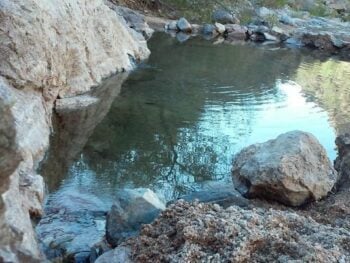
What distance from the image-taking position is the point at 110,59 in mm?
11773

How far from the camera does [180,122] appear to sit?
8.84 meters

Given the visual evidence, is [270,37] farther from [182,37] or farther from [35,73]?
[35,73]

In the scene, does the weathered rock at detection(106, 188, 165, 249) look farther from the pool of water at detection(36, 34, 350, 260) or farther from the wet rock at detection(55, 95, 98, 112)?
the wet rock at detection(55, 95, 98, 112)

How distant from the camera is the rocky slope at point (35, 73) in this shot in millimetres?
3297

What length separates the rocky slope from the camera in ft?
10.8

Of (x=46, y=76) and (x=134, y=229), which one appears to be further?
(x=46, y=76)

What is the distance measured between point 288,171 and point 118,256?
85.1 inches

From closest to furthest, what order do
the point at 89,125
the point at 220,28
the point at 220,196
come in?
1. the point at 220,196
2. the point at 89,125
3. the point at 220,28

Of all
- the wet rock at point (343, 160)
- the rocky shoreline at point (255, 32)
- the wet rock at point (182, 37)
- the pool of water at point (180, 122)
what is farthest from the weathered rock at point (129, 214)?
the rocky shoreline at point (255, 32)

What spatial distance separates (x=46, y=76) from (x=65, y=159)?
5.48 feet

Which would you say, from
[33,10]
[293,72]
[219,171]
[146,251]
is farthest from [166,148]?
[293,72]

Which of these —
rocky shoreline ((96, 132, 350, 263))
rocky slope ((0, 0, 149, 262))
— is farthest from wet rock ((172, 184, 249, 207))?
rocky slope ((0, 0, 149, 262))

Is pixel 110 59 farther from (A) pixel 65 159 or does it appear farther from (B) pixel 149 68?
(A) pixel 65 159

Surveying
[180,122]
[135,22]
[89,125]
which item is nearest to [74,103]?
[89,125]
